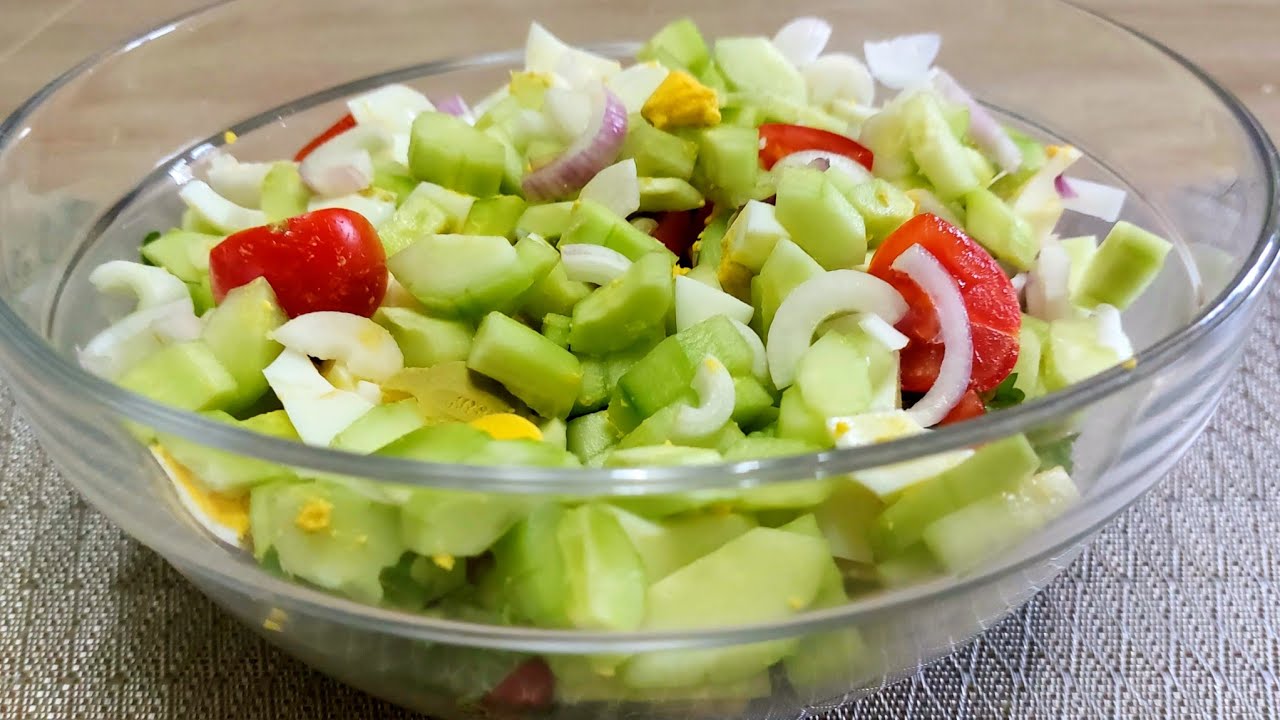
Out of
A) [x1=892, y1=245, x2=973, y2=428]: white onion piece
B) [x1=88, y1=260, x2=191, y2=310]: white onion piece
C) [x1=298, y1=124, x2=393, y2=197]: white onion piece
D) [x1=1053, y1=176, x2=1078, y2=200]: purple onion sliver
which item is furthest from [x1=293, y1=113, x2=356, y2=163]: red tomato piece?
[x1=1053, y1=176, x2=1078, y2=200]: purple onion sliver

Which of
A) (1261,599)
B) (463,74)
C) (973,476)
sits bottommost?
(1261,599)

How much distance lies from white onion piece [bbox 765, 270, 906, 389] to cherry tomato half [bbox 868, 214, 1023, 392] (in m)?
0.03

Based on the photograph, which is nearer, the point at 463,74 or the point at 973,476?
the point at 973,476

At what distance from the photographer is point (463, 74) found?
59.1 inches

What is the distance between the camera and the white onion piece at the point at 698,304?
0.86 metres

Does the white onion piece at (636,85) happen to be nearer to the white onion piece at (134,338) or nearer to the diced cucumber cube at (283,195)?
the diced cucumber cube at (283,195)

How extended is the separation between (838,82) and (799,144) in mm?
260

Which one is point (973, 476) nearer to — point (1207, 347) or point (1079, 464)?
point (1079, 464)

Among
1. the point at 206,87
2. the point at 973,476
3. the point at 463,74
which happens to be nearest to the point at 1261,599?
the point at 973,476

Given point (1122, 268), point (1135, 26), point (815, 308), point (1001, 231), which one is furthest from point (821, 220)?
point (1135, 26)

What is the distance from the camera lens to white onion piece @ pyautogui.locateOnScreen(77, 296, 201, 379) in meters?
0.87

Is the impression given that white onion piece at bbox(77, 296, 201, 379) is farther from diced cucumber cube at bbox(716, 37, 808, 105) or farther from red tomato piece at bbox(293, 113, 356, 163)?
diced cucumber cube at bbox(716, 37, 808, 105)

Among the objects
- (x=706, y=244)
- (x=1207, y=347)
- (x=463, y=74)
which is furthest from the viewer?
(x=463, y=74)

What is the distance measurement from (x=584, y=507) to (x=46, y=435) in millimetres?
438
